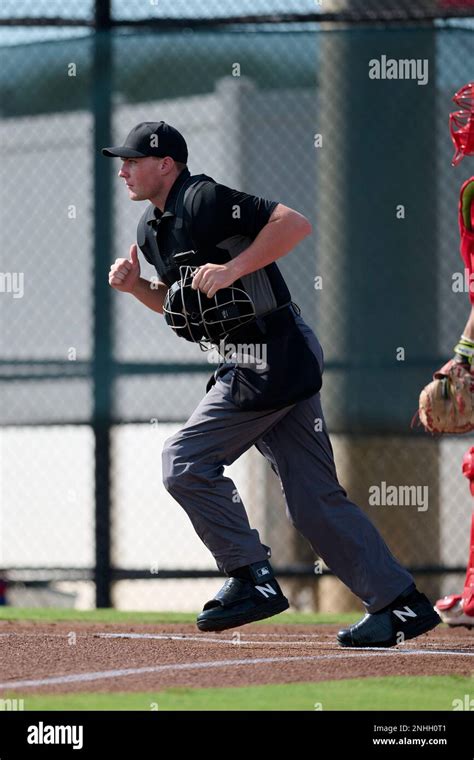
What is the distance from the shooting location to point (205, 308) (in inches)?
195

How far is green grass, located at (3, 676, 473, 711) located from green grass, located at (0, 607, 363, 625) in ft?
9.10

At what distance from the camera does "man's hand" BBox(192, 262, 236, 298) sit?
189 inches

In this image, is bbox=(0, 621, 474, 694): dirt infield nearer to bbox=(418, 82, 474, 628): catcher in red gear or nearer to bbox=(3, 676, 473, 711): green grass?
bbox=(3, 676, 473, 711): green grass

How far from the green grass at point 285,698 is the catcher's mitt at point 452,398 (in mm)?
1284

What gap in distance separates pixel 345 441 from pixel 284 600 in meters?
3.01

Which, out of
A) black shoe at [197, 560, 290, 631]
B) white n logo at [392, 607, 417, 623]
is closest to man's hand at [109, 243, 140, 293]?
black shoe at [197, 560, 290, 631]

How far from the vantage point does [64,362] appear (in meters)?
8.04

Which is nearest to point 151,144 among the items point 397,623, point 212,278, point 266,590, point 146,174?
point 146,174

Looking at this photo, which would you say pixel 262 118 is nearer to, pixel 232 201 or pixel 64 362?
pixel 64 362

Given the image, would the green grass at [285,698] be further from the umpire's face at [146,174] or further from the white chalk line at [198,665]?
the umpire's face at [146,174]

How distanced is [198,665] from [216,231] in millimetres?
1468

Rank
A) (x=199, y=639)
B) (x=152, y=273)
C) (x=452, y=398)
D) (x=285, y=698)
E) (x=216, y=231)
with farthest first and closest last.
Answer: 1. (x=152, y=273)
2. (x=199, y=639)
3. (x=452, y=398)
4. (x=216, y=231)
5. (x=285, y=698)

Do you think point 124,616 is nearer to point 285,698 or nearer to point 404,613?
point 404,613
